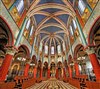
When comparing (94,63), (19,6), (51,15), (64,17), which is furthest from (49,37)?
(94,63)

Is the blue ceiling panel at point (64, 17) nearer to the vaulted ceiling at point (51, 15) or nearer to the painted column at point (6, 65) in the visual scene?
the vaulted ceiling at point (51, 15)

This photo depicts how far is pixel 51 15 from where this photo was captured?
1605 centimetres

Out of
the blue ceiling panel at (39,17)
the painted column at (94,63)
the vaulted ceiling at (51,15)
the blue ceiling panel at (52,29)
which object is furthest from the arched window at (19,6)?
the blue ceiling panel at (52,29)

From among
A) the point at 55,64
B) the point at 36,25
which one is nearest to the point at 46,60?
the point at 55,64

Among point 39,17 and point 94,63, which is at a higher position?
point 39,17

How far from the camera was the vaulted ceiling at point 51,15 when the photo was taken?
12.6 metres

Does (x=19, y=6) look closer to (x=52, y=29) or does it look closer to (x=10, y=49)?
(x=10, y=49)

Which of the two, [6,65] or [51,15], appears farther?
[51,15]

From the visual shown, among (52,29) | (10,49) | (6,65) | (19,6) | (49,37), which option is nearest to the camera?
(6,65)

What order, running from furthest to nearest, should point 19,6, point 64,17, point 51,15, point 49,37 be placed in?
point 49,37, point 64,17, point 51,15, point 19,6

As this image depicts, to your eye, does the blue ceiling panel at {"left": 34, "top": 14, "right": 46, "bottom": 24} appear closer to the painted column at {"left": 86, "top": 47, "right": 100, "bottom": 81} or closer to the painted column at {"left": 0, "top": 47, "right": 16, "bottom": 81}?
the painted column at {"left": 0, "top": 47, "right": 16, "bottom": 81}

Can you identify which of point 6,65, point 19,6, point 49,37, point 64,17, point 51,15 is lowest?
point 6,65

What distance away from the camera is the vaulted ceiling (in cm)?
1264

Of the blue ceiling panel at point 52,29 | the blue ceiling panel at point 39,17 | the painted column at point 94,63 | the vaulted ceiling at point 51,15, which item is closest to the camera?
the painted column at point 94,63
